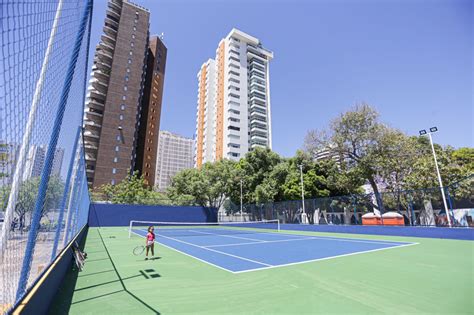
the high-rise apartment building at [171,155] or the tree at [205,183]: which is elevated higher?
the high-rise apartment building at [171,155]

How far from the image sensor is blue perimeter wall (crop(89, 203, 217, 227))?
30.1 metres

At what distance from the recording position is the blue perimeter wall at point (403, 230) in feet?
45.1

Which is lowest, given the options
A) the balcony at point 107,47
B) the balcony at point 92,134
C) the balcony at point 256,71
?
the balcony at point 92,134

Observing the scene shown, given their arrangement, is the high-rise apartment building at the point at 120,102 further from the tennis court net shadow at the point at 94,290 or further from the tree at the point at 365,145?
the tennis court net shadow at the point at 94,290

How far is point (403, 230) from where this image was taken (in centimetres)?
1650

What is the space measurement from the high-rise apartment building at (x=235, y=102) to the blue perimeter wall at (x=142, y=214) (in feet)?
106

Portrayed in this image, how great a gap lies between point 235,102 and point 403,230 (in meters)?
61.5

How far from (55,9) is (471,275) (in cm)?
985

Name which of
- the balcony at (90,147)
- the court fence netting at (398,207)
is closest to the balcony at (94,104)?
the balcony at (90,147)

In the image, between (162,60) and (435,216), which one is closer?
(435,216)

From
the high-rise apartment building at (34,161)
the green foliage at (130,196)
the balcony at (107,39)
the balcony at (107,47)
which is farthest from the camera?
the balcony at (107,39)

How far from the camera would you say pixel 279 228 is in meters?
25.6

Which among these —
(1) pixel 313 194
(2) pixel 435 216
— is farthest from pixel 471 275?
(1) pixel 313 194

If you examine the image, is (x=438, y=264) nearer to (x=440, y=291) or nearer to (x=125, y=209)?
(x=440, y=291)
